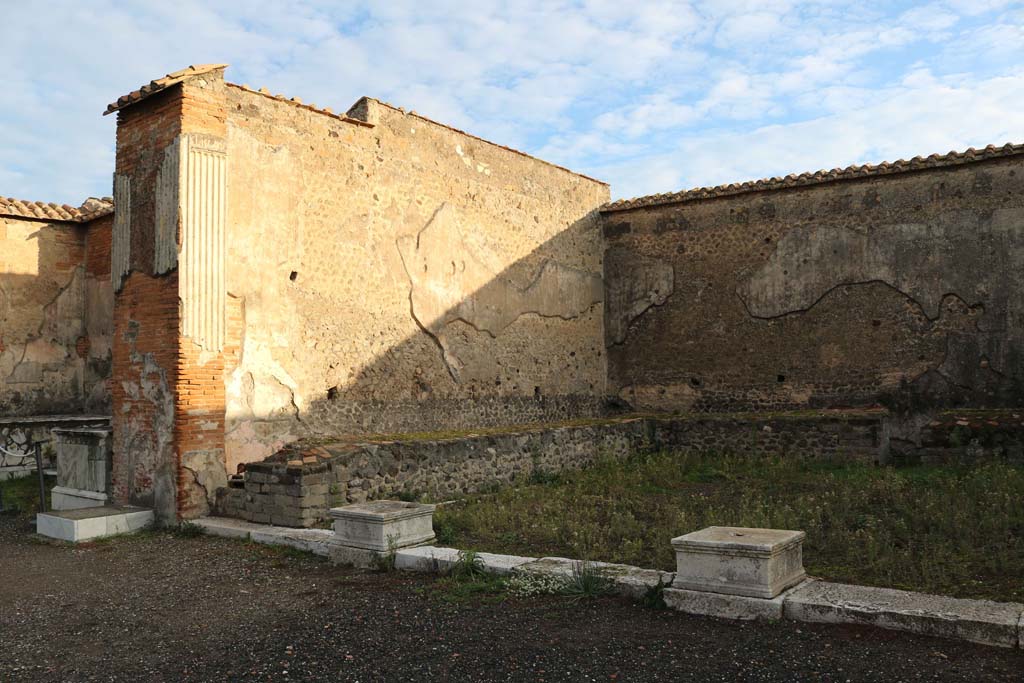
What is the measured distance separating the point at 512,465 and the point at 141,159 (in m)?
4.77

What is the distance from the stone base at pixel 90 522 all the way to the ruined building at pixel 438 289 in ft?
0.70

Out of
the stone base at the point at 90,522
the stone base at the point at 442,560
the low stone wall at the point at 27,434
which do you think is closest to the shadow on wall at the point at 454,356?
the stone base at the point at 90,522

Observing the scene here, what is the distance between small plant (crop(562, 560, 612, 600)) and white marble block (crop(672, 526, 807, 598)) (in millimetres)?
411

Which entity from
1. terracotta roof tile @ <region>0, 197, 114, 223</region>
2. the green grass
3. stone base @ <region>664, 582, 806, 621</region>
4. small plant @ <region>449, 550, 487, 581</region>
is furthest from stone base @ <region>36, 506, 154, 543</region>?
terracotta roof tile @ <region>0, 197, 114, 223</region>

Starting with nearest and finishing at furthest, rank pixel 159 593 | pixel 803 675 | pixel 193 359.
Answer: pixel 803 675 → pixel 159 593 → pixel 193 359

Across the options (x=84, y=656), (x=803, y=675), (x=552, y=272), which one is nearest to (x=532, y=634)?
(x=803, y=675)

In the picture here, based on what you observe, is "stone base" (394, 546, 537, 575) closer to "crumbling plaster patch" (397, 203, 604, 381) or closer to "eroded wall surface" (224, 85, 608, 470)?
"eroded wall surface" (224, 85, 608, 470)

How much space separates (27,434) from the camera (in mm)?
10820

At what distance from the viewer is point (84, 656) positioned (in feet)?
12.4

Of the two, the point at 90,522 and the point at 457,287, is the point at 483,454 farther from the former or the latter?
the point at 90,522

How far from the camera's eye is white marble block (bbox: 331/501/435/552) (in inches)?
212

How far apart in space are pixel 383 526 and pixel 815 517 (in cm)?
321

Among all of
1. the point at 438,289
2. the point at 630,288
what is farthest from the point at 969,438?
the point at 438,289

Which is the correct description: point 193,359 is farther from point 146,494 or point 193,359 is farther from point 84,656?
point 84,656
